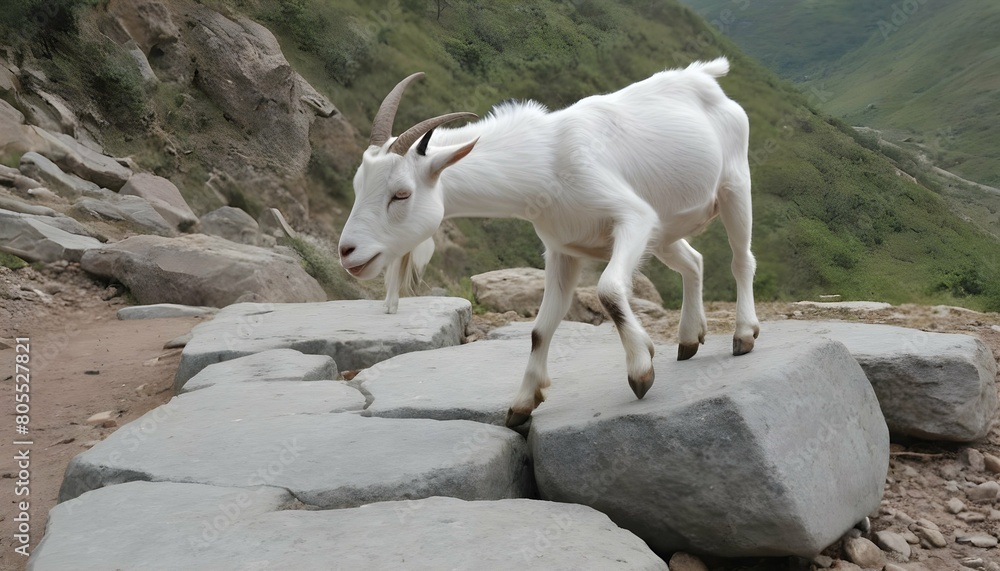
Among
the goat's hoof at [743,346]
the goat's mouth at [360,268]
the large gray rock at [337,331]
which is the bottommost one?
the large gray rock at [337,331]

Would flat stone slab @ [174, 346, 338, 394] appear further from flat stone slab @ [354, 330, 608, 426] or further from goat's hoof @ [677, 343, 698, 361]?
goat's hoof @ [677, 343, 698, 361]

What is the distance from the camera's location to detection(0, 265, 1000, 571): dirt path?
354 centimetres

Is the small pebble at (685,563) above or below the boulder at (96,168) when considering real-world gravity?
below

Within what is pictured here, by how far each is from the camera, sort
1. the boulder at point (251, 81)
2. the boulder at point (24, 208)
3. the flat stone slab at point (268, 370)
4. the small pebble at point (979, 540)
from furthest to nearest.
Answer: the boulder at point (251, 81), the boulder at point (24, 208), the flat stone slab at point (268, 370), the small pebble at point (979, 540)

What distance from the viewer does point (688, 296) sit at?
425 centimetres

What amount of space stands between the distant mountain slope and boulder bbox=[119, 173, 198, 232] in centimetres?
1943

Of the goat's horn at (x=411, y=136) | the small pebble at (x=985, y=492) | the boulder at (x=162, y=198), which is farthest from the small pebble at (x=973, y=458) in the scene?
the boulder at (x=162, y=198)

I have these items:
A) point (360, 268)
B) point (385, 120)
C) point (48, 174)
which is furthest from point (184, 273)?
point (360, 268)

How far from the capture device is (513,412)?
149 inches

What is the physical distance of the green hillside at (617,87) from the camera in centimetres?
1312

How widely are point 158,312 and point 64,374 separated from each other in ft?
6.97

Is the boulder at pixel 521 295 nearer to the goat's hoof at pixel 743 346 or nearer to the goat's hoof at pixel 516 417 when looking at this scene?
the goat's hoof at pixel 743 346

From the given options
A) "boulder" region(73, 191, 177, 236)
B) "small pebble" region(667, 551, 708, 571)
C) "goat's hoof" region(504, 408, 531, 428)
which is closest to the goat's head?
"goat's hoof" region(504, 408, 531, 428)

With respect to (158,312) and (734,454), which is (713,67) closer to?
(734,454)
